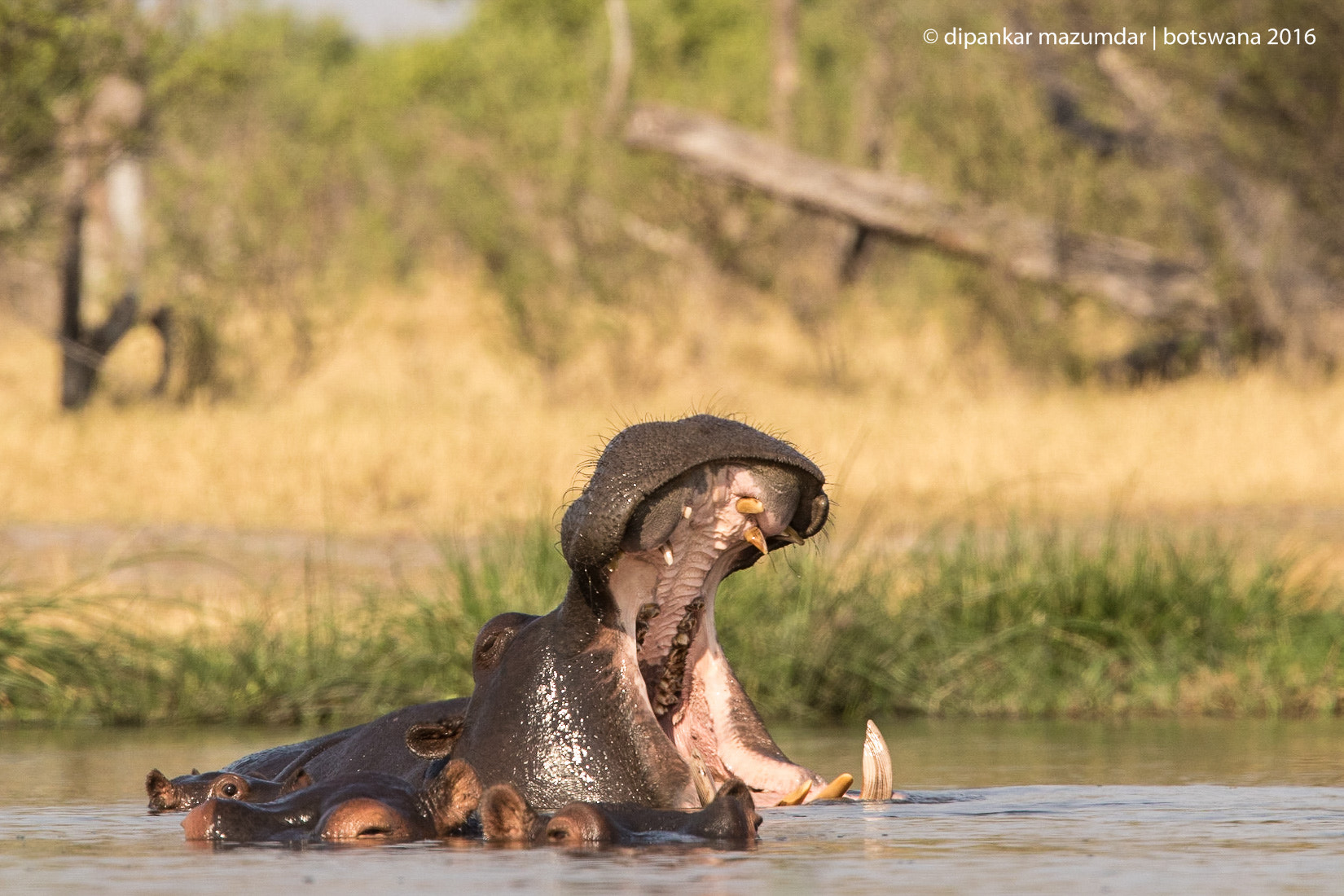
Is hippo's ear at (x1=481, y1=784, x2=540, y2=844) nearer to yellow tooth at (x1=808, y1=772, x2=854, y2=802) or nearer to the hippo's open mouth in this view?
the hippo's open mouth

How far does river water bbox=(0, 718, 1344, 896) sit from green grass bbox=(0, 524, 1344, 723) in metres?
1.05

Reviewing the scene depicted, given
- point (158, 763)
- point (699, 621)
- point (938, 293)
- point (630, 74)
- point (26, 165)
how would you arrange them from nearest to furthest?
1. point (699, 621)
2. point (158, 763)
3. point (26, 165)
4. point (938, 293)
5. point (630, 74)

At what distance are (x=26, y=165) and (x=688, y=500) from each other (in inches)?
461

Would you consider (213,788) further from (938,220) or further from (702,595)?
(938,220)

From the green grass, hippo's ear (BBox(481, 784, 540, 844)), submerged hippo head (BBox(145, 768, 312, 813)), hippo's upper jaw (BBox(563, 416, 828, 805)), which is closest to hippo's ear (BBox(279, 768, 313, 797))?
submerged hippo head (BBox(145, 768, 312, 813))

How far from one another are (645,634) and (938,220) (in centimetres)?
1345

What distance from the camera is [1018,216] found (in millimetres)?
16625

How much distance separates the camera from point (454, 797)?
3547 millimetres

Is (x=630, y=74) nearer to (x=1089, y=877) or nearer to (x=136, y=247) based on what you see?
(x=136, y=247)

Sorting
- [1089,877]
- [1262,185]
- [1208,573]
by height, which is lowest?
[1089,877]

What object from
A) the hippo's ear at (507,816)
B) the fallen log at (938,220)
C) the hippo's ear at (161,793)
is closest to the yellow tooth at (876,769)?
the hippo's ear at (507,816)

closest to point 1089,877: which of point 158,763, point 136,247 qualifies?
point 158,763

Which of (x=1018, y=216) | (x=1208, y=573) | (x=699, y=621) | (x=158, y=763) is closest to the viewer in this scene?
(x=699, y=621)

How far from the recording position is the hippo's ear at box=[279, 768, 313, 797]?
3.89 meters
